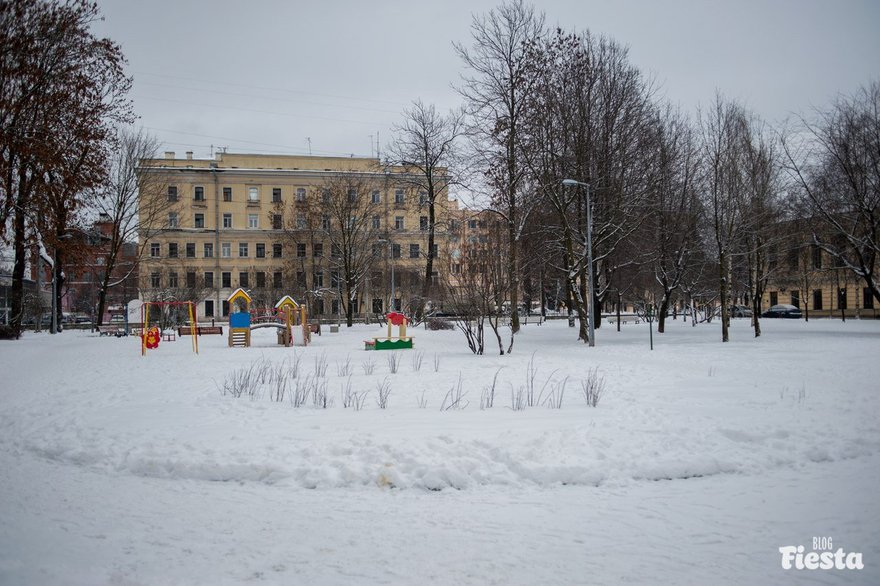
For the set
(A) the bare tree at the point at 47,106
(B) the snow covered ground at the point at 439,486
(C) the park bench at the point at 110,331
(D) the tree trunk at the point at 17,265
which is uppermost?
(A) the bare tree at the point at 47,106

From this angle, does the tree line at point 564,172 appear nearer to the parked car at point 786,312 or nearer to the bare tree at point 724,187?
the bare tree at point 724,187

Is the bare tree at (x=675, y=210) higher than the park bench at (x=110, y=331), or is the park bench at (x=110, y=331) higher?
the bare tree at (x=675, y=210)

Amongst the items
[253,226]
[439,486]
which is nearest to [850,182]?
[439,486]

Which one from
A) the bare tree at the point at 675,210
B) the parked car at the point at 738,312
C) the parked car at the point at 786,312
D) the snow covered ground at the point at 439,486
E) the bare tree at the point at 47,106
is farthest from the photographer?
the parked car at the point at 738,312

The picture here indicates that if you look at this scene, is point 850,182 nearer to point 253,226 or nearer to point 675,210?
point 675,210

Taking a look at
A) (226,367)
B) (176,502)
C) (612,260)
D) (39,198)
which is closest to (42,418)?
(176,502)

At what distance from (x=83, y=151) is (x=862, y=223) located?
122 ft

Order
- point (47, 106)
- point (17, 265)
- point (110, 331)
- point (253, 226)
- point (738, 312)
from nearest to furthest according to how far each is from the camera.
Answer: point (47, 106) < point (17, 265) < point (110, 331) < point (738, 312) < point (253, 226)

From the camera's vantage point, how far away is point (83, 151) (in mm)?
25156

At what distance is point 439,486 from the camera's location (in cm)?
727

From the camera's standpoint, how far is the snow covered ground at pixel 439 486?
5.04m

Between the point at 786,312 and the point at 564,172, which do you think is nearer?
the point at 564,172

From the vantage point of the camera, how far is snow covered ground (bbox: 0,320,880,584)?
504cm

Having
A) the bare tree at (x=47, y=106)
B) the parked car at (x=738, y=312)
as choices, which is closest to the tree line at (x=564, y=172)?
the bare tree at (x=47, y=106)
